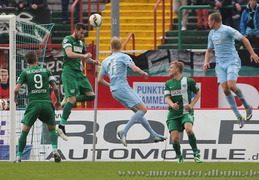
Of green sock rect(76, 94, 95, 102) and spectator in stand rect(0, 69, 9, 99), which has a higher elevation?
spectator in stand rect(0, 69, 9, 99)

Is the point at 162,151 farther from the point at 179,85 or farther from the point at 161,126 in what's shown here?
the point at 179,85

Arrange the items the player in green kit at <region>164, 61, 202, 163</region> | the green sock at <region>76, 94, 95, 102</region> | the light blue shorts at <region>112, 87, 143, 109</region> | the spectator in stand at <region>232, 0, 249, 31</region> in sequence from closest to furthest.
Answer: the player in green kit at <region>164, 61, 202, 163</region> → the light blue shorts at <region>112, 87, 143, 109</region> → the green sock at <region>76, 94, 95, 102</region> → the spectator in stand at <region>232, 0, 249, 31</region>

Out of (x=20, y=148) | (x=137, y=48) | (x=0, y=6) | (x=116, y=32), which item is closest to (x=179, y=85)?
(x=20, y=148)

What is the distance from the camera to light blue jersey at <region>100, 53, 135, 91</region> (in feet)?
56.0

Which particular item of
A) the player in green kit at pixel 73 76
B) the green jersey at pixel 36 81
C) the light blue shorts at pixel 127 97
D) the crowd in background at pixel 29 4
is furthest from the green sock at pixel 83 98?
the crowd in background at pixel 29 4

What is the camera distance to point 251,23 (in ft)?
71.3

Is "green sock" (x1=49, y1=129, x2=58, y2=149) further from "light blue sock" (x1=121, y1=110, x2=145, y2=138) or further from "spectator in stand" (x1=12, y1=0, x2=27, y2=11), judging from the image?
"spectator in stand" (x1=12, y1=0, x2=27, y2=11)

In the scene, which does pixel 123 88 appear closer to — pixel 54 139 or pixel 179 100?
pixel 179 100

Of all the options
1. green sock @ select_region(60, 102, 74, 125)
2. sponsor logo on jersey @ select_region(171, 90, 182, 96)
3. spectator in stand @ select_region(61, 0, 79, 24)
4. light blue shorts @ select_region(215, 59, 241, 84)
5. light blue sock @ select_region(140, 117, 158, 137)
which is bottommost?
light blue sock @ select_region(140, 117, 158, 137)

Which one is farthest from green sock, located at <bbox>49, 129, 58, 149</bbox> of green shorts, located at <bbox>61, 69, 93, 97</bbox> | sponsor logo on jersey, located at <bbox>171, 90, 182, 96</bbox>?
sponsor logo on jersey, located at <bbox>171, 90, 182, 96</bbox>

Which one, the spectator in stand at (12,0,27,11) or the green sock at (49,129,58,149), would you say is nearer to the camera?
the green sock at (49,129,58,149)
